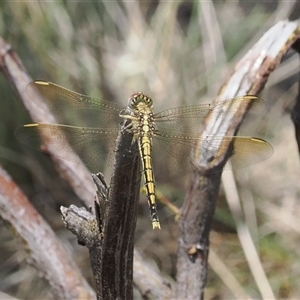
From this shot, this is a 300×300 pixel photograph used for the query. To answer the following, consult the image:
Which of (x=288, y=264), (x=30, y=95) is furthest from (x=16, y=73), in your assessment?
(x=288, y=264)

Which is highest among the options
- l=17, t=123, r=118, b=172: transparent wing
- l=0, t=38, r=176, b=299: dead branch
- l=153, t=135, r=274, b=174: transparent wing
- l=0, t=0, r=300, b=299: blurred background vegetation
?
l=0, t=0, r=300, b=299: blurred background vegetation

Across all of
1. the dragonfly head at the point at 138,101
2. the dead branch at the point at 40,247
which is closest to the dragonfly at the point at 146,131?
the dragonfly head at the point at 138,101

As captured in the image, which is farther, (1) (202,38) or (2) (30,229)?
(1) (202,38)

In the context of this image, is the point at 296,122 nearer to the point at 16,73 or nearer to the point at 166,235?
the point at 16,73

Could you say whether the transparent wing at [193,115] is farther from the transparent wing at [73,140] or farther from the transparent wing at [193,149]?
the transparent wing at [73,140]

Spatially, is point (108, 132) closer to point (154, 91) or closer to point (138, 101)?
point (138, 101)

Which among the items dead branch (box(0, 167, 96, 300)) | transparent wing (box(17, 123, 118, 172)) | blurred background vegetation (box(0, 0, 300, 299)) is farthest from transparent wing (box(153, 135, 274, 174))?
blurred background vegetation (box(0, 0, 300, 299))

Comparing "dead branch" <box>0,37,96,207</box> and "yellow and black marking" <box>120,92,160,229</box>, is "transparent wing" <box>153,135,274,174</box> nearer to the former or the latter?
"yellow and black marking" <box>120,92,160,229</box>

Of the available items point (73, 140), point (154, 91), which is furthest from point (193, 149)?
point (154, 91)
